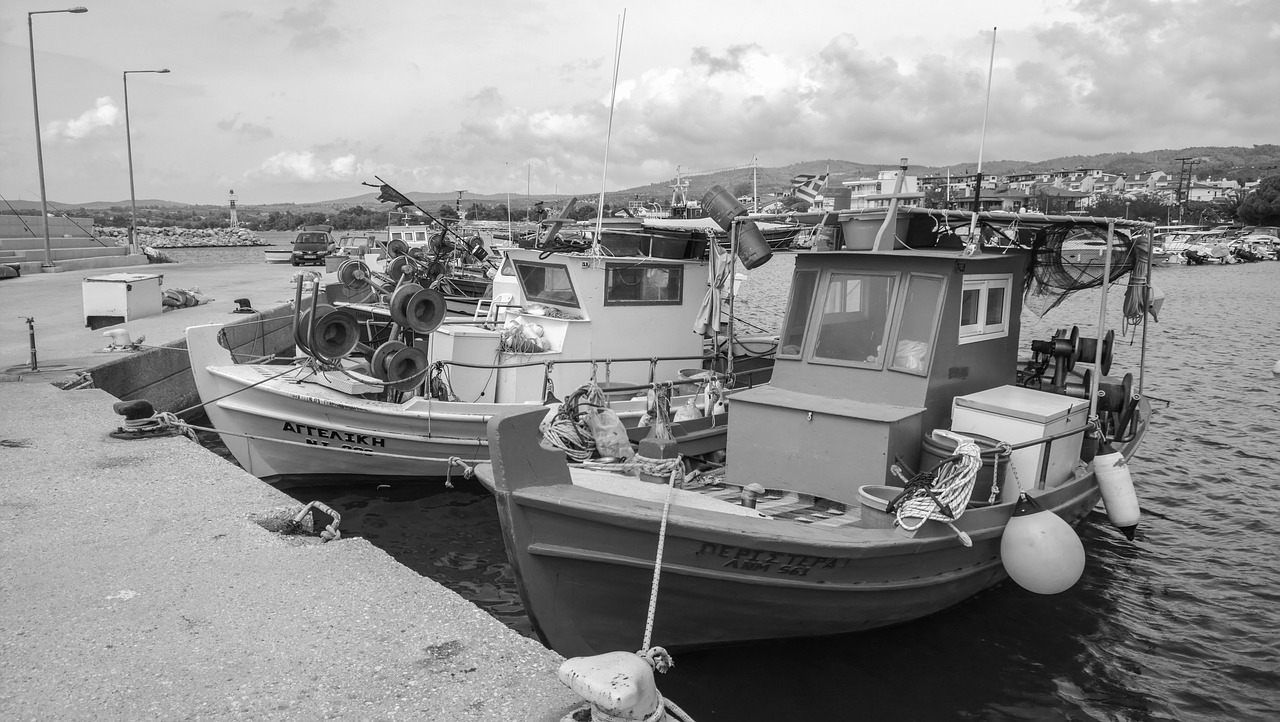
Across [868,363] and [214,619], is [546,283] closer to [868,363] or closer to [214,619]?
[868,363]

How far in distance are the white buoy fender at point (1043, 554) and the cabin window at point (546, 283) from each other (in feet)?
20.1

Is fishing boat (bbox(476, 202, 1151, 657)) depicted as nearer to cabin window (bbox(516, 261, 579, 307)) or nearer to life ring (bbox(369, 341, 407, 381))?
cabin window (bbox(516, 261, 579, 307))

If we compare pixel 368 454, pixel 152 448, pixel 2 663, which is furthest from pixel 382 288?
pixel 2 663

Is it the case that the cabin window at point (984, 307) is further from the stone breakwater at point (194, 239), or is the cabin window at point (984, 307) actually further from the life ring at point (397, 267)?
the stone breakwater at point (194, 239)

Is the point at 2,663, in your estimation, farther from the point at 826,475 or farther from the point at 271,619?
the point at 826,475

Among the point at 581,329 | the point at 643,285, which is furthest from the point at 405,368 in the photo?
the point at 643,285

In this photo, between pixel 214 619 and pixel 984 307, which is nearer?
pixel 214 619

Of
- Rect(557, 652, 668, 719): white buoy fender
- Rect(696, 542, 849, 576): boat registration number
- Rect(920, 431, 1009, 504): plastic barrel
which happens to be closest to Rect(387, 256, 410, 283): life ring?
Rect(920, 431, 1009, 504): plastic barrel

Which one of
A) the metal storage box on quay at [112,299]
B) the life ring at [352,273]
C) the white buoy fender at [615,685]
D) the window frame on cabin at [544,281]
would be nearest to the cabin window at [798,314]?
the window frame on cabin at [544,281]

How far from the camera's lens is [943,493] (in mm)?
5914

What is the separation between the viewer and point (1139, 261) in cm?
879

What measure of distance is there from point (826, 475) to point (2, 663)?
5390mm

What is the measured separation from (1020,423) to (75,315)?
18.1 m

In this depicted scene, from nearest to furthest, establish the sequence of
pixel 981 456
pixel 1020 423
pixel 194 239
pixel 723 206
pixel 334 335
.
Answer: pixel 981 456 → pixel 1020 423 → pixel 723 206 → pixel 334 335 → pixel 194 239
